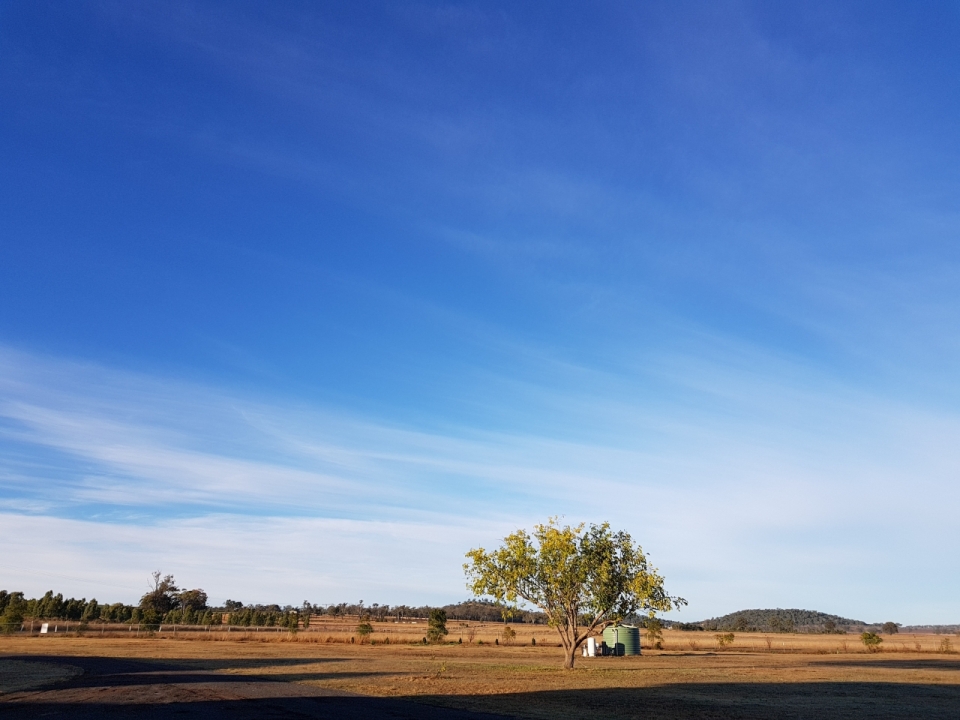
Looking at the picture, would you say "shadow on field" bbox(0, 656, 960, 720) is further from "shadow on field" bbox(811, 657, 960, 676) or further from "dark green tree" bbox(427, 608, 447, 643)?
"dark green tree" bbox(427, 608, 447, 643)

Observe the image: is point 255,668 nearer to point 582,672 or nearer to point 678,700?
point 582,672

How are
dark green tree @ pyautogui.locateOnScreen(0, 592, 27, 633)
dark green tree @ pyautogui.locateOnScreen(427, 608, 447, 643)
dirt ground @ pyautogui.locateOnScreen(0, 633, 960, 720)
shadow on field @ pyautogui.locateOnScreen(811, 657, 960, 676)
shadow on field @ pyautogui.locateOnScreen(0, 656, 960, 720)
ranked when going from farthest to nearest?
dark green tree @ pyautogui.locateOnScreen(0, 592, 27, 633), dark green tree @ pyautogui.locateOnScreen(427, 608, 447, 643), shadow on field @ pyautogui.locateOnScreen(811, 657, 960, 676), dirt ground @ pyautogui.locateOnScreen(0, 633, 960, 720), shadow on field @ pyautogui.locateOnScreen(0, 656, 960, 720)

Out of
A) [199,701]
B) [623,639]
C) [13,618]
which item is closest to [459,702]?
[199,701]

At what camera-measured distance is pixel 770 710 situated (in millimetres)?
26734

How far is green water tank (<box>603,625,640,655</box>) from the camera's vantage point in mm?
74438

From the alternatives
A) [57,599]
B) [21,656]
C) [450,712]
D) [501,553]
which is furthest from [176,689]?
A: [57,599]

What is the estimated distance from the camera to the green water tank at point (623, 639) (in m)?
74.4

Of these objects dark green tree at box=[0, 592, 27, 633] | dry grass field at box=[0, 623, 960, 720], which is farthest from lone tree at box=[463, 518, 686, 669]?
dark green tree at box=[0, 592, 27, 633]

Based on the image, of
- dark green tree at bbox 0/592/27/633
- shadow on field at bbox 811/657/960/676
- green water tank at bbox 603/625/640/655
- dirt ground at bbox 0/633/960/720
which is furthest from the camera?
dark green tree at bbox 0/592/27/633

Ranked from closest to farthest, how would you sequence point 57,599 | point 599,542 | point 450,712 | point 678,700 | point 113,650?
point 450,712, point 678,700, point 599,542, point 113,650, point 57,599

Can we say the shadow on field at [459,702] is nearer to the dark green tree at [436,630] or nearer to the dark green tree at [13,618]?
the dark green tree at [436,630]

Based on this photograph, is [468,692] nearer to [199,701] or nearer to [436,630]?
[199,701]

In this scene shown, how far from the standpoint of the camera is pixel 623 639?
75.4 meters

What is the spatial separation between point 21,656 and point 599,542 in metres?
44.0
